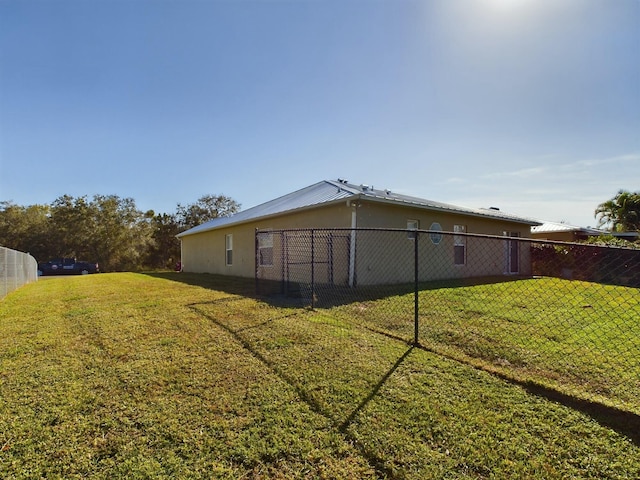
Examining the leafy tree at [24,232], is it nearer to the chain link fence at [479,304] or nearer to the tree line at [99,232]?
the tree line at [99,232]

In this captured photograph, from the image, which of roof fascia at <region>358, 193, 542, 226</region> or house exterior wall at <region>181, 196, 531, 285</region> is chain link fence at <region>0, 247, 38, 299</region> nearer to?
house exterior wall at <region>181, 196, 531, 285</region>

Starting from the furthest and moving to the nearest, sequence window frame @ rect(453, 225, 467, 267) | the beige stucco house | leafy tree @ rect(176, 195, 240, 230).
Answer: leafy tree @ rect(176, 195, 240, 230) < window frame @ rect(453, 225, 467, 267) < the beige stucco house

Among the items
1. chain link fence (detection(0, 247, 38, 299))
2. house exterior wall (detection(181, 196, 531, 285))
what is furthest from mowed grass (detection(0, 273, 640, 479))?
chain link fence (detection(0, 247, 38, 299))

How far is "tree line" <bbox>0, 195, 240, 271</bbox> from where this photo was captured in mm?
27344

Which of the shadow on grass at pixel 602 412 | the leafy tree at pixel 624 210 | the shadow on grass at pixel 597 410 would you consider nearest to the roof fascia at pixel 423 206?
the shadow on grass at pixel 597 410

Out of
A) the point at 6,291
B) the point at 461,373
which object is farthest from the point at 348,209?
the point at 6,291

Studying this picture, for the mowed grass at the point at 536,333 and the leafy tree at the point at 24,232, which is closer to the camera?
the mowed grass at the point at 536,333

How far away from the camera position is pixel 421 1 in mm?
6516

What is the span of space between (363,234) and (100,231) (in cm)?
2734

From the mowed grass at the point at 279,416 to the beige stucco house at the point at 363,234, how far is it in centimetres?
359

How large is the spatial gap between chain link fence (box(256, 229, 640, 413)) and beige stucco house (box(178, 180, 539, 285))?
0.05 m

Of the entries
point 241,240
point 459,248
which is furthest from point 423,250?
point 241,240

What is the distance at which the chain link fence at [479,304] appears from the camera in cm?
314

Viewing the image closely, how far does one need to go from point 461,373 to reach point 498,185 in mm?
14278
